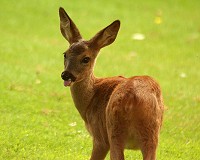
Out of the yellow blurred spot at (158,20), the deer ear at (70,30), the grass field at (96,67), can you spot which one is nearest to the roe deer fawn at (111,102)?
the deer ear at (70,30)

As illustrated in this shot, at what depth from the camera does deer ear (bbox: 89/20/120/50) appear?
25.2ft

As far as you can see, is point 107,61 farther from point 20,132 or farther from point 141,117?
point 141,117

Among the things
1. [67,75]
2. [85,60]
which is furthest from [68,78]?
[85,60]

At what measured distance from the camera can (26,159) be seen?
8.09 metres

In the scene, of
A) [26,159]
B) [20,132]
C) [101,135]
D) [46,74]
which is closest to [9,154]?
[26,159]

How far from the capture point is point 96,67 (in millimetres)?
13977

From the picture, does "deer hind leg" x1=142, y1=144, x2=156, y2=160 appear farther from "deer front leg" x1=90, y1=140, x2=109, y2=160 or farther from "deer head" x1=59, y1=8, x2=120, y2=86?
"deer head" x1=59, y1=8, x2=120, y2=86

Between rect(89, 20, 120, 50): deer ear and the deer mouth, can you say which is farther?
rect(89, 20, 120, 50): deer ear

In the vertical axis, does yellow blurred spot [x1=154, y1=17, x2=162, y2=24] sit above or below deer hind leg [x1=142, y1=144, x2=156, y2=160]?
below

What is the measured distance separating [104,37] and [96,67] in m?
6.19

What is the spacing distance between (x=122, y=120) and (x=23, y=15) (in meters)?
11.9

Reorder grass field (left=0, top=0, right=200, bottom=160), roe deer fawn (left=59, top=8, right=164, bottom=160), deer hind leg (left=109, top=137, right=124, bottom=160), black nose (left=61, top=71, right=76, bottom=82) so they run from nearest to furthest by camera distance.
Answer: roe deer fawn (left=59, top=8, right=164, bottom=160), deer hind leg (left=109, top=137, right=124, bottom=160), black nose (left=61, top=71, right=76, bottom=82), grass field (left=0, top=0, right=200, bottom=160)

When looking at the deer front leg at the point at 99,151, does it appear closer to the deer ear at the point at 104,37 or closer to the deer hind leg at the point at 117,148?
the deer hind leg at the point at 117,148

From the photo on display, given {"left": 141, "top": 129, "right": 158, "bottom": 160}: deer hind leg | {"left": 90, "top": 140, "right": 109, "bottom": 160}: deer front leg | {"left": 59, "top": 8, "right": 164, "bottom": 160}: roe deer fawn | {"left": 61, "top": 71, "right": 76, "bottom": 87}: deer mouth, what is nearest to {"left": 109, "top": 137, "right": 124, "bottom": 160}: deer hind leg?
{"left": 59, "top": 8, "right": 164, "bottom": 160}: roe deer fawn
